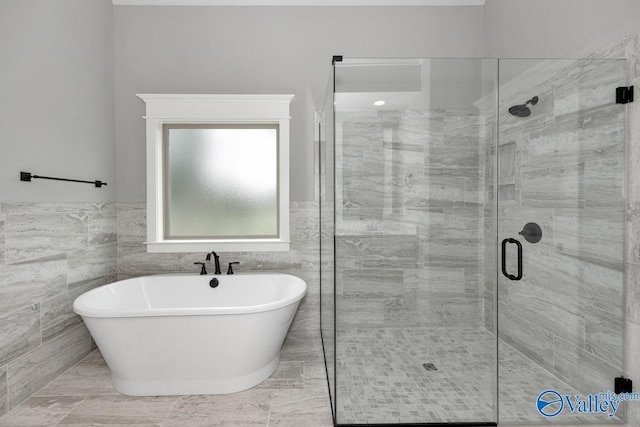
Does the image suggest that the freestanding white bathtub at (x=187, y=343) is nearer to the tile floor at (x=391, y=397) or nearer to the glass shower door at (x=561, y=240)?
the tile floor at (x=391, y=397)

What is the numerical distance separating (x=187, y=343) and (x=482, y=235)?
1.74 meters

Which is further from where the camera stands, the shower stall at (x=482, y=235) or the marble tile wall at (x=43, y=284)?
the marble tile wall at (x=43, y=284)

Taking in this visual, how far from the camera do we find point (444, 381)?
181cm

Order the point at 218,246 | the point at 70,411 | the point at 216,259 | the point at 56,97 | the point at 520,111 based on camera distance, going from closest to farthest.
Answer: the point at 520,111 → the point at 70,411 → the point at 56,97 → the point at 216,259 → the point at 218,246

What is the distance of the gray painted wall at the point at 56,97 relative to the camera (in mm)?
2061

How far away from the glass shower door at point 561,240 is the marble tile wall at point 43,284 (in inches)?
106

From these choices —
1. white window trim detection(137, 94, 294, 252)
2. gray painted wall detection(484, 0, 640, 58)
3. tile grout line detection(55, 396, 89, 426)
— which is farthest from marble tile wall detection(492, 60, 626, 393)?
tile grout line detection(55, 396, 89, 426)

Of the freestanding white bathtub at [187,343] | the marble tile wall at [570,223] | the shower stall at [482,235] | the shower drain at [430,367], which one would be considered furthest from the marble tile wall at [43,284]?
the marble tile wall at [570,223]

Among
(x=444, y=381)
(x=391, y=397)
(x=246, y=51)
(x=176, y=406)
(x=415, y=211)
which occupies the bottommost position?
(x=176, y=406)

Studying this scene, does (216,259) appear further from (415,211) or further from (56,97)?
(415,211)

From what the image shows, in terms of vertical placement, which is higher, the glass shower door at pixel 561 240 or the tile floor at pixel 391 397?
the glass shower door at pixel 561 240

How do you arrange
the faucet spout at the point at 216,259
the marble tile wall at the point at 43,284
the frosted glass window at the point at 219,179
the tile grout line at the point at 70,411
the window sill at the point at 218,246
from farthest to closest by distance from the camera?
the frosted glass window at the point at 219,179 → the window sill at the point at 218,246 → the faucet spout at the point at 216,259 → the marble tile wall at the point at 43,284 → the tile grout line at the point at 70,411

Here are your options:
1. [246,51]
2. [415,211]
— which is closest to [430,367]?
[415,211]

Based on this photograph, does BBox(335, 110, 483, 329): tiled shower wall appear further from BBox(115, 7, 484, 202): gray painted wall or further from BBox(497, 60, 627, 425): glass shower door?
BBox(115, 7, 484, 202): gray painted wall
